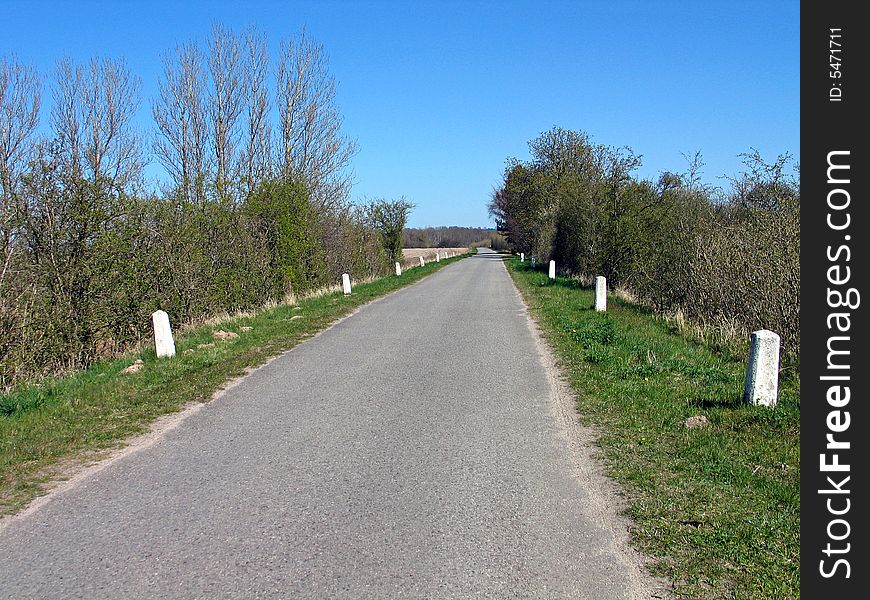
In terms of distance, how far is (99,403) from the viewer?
759 cm

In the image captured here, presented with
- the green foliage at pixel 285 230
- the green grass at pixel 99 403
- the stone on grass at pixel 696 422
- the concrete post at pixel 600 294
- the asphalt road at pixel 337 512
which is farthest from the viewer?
the green foliage at pixel 285 230

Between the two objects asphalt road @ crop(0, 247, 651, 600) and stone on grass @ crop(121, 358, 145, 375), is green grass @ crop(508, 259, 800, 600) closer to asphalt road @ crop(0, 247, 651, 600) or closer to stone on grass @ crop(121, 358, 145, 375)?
asphalt road @ crop(0, 247, 651, 600)

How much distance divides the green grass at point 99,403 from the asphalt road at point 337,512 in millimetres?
447

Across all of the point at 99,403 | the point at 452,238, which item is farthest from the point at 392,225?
the point at 452,238

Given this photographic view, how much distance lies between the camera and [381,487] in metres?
5.02

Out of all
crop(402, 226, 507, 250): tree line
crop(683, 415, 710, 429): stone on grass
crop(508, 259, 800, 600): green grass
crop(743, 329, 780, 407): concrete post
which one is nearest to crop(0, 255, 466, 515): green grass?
crop(508, 259, 800, 600): green grass

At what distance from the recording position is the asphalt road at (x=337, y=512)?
3617 mm

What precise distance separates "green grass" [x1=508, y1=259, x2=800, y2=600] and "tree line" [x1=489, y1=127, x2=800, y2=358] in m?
1.24

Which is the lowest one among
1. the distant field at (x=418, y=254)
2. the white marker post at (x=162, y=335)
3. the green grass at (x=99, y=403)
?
the distant field at (x=418, y=254)

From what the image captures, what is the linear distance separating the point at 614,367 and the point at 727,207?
717cm

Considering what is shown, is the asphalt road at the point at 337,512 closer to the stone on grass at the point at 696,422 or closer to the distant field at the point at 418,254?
the stone on grass at the point at 696,422

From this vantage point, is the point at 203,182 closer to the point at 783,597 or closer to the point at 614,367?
the point at 614,367

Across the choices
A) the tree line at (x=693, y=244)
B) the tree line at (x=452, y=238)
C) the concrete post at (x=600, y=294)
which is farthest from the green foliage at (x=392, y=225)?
the tree line at (x=452, y=238)
